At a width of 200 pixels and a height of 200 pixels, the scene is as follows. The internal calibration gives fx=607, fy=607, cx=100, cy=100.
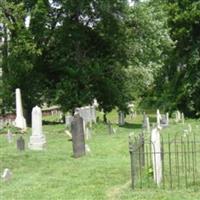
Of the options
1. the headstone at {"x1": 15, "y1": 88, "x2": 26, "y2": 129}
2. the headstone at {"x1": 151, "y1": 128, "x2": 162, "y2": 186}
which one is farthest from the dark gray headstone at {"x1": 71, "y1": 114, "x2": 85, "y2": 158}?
the headstone at {"x1": 15, "y1": 88, "x2": 26, "y2": 129}

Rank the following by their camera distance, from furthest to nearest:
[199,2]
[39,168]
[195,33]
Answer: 1. [195,33]
2. [199,2]
3. [39,168]

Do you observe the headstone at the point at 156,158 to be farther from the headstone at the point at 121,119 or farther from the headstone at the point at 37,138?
the headstone at the point at 121,119

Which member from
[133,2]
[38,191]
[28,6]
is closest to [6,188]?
[38,191]

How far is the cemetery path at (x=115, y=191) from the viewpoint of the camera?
1166 cm

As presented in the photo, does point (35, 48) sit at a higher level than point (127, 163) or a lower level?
higher

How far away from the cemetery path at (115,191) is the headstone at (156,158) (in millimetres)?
634

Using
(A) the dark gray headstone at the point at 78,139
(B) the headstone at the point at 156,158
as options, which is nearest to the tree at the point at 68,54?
(A) the dark gray headstone at the point at 78,139

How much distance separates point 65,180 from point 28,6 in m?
25.8

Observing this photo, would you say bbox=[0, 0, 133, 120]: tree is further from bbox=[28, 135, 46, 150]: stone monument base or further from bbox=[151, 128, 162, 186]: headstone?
bbox=[151, 128, 162, 186]: headstone

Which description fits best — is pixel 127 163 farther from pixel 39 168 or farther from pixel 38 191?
pixel 38 191

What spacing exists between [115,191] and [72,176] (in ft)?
8.04

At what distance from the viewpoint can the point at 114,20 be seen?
1543 inches

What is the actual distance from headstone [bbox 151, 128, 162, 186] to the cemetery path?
0.63 metres

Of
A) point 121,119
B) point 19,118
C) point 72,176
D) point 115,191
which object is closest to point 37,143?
point 72,176
